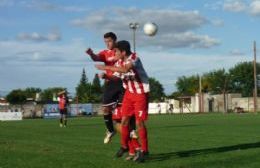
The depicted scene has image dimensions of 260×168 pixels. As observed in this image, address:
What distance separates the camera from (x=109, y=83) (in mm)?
11930

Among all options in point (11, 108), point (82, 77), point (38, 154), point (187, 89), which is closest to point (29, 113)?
point (11, 108)

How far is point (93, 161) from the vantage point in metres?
9.49

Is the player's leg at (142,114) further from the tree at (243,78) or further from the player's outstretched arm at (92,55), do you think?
the tree at (243,78)

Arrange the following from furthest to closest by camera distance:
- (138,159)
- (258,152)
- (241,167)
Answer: (258,152) → (138,159) → (241,167)

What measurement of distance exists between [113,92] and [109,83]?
23 cm

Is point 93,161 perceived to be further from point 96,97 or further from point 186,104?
point 96,97

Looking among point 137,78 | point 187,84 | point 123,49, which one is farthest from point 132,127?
point 187,84

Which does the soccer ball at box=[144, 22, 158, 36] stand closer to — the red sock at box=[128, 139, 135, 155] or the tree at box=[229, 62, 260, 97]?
the red sock at box=[128, 139, 135, 155]

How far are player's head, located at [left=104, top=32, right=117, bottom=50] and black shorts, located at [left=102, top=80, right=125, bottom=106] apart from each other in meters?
0.91

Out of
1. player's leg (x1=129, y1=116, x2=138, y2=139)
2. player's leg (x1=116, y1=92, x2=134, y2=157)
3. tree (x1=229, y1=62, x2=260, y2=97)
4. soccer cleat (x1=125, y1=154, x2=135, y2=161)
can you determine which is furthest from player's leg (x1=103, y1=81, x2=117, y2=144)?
tree (x1=229, y1=62, x2=260, y2=97)

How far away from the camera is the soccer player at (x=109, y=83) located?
1126 centimetres

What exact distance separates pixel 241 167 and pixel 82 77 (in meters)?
178

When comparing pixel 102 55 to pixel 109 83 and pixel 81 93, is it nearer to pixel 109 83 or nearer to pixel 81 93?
pixel 109 83

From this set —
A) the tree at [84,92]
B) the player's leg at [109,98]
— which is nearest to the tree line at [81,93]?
the tree at [84,92]
